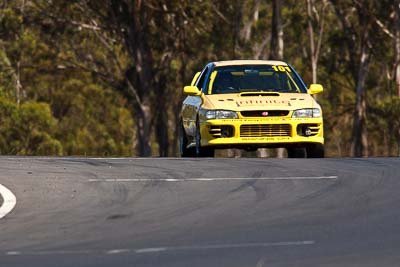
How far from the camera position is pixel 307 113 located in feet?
55.7

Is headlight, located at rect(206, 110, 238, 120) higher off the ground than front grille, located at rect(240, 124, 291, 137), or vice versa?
headlight, located at rect(206, 110, 238, 120)

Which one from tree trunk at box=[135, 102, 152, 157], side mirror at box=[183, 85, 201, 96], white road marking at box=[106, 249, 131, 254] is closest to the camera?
white road marking at box=[106, 249, 131, 254]

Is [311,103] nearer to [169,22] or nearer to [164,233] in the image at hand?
[164,233]

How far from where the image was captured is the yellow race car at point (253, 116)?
16812 mm

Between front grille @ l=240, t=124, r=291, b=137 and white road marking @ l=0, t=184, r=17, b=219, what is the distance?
5.63m

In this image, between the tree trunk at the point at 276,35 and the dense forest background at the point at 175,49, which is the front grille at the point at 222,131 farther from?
the dense forest background at the point at 175,49

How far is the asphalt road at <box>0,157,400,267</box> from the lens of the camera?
7113mm

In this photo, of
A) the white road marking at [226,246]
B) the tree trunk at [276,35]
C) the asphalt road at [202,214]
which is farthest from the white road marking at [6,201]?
the tree trunk at [276,35]

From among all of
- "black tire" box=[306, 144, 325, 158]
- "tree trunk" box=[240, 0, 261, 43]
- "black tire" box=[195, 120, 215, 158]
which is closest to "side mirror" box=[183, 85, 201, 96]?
"black tire" box=[195, 120, 215, 158]

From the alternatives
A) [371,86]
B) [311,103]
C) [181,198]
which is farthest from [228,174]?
[371,86]

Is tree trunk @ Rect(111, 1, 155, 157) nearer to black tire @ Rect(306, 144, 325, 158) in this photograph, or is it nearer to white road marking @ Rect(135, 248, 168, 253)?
black tire @ Rect(306, 144, 325, 158)

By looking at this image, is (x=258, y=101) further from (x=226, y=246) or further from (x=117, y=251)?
(x=117, y=251)

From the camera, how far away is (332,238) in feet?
25.6

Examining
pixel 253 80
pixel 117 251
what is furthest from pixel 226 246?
pixel 253 80
